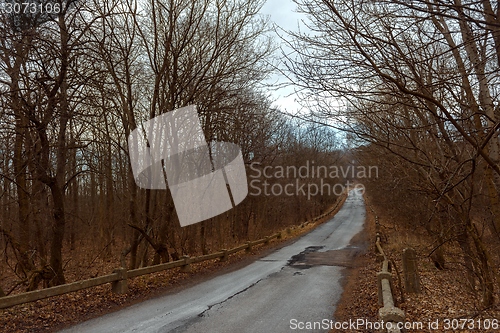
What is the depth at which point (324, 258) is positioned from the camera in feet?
50.4

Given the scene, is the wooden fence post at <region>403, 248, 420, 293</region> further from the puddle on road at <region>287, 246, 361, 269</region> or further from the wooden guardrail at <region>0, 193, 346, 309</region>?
the wooden guardrail at <region>0, 193, 346, 309</region>

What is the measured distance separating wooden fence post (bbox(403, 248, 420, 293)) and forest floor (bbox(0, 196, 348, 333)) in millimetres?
5578

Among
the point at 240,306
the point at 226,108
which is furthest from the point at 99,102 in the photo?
the point at 240,306

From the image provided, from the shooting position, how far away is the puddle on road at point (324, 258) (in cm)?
1387

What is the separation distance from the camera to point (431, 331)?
585 cm

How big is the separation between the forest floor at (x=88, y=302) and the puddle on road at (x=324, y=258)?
8.48 feet

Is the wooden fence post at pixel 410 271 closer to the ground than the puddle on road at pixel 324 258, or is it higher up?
higher up

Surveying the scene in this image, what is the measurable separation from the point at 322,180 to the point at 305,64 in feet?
136

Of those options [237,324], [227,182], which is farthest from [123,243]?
[237,324]

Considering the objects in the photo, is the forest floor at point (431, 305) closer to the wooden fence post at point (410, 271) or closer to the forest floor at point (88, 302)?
the wooden fence post at point (410, 271)

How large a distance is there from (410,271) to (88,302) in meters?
7.18

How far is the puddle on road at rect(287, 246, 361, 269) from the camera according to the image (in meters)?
13.9

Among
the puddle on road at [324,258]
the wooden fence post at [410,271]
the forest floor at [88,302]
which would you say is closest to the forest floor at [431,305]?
the wooden fence post at [410,271]

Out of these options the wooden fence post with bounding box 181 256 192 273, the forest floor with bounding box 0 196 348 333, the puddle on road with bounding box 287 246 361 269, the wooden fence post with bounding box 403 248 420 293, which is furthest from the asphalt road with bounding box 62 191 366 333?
the wooden fence post with bounding box 403 248 420 293
